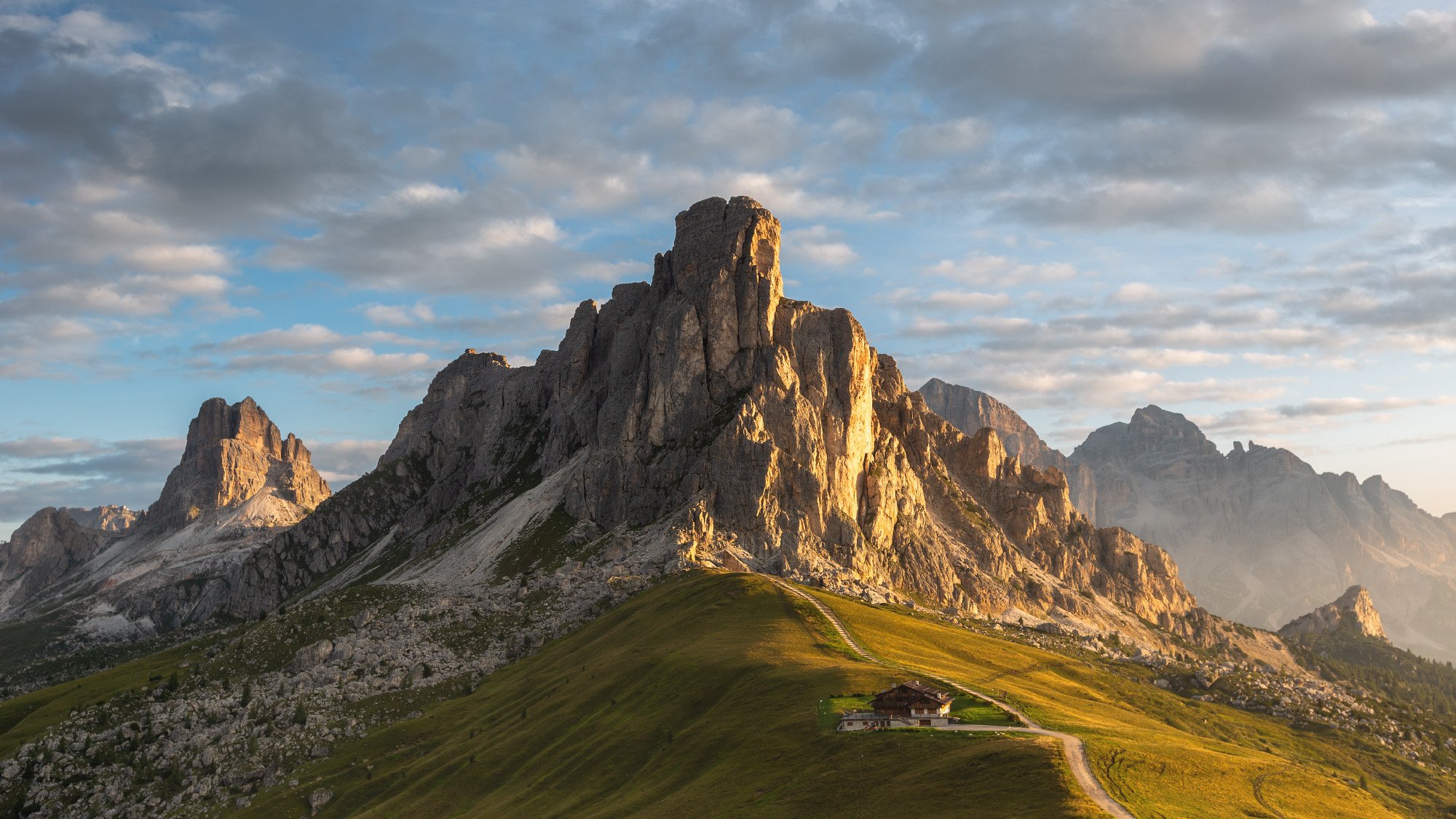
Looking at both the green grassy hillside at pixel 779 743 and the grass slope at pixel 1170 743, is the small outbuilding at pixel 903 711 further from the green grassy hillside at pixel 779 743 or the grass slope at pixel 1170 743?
the grass slope at pixel 1170 743

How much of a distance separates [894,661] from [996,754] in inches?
2223

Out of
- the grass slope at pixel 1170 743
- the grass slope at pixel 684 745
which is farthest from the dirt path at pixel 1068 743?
the grass slope at pixel 684 745

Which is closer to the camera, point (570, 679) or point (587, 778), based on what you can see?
point (587, 778)

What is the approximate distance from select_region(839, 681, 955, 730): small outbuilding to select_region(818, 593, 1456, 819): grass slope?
12.3 meters

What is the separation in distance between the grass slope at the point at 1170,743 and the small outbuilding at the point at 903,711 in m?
12.3

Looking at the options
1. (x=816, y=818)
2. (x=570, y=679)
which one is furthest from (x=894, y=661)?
(x=816, y=818)

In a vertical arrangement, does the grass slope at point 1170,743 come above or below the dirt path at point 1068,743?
below

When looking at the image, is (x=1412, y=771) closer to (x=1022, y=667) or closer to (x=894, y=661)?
(x=1022, y=667)

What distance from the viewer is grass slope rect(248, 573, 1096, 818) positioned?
3199 inches

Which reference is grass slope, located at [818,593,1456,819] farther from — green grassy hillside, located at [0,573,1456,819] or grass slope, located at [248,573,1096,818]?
grass slope, located at [248,573,1096,818]

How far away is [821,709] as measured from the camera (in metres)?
101

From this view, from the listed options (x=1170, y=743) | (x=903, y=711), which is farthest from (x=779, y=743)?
(x=1170, y=743)

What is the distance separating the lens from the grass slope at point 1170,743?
8231cm

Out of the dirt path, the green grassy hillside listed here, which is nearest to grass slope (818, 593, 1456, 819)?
the green grassy hillside
